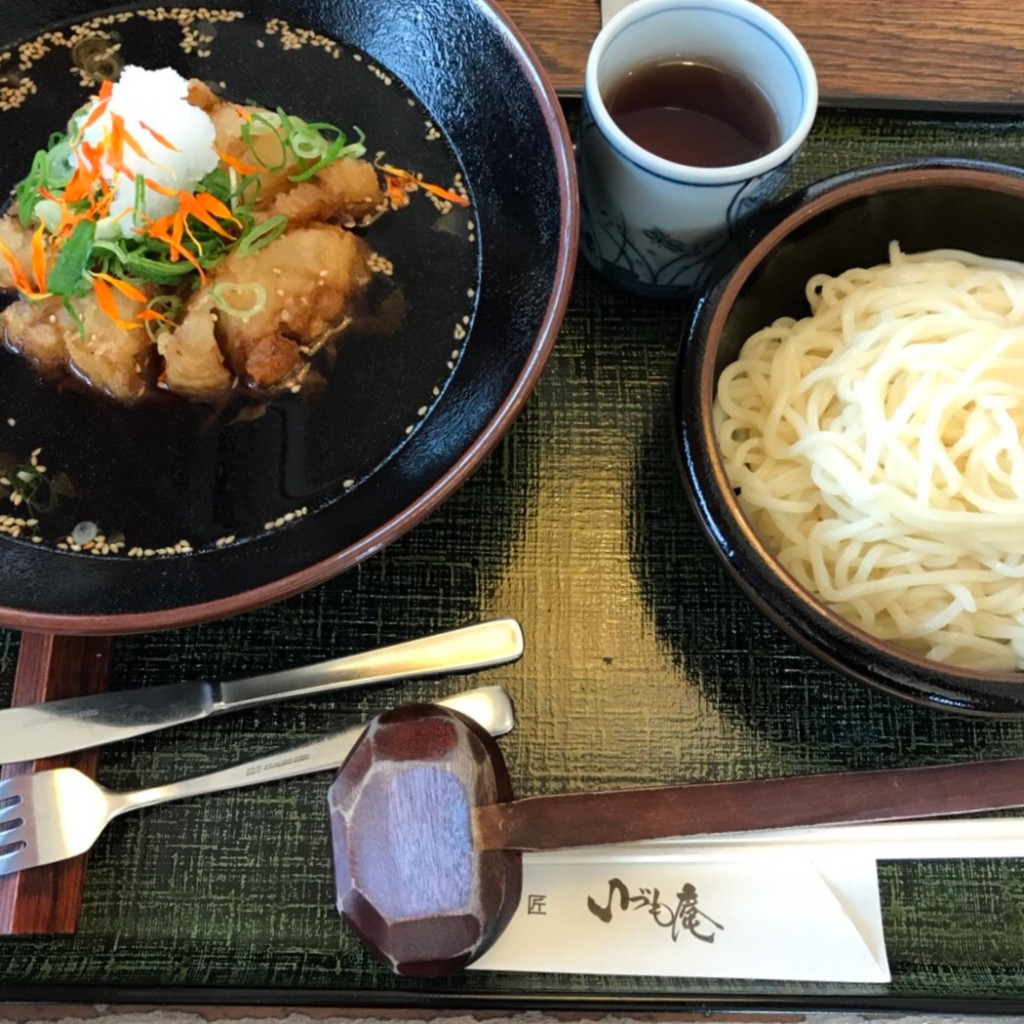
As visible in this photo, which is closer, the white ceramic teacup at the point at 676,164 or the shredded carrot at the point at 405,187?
the white ceramic teacup at the point at 676,164

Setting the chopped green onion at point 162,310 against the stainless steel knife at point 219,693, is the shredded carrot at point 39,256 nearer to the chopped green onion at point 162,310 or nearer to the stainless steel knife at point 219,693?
the chopped green onion at point 162,310

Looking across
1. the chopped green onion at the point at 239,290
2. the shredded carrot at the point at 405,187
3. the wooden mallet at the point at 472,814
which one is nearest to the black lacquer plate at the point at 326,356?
the shredded carrot at the point at 405,187

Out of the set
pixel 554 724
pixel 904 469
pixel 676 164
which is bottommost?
pixel 554 724

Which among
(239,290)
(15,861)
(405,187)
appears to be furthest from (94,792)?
(405,187)

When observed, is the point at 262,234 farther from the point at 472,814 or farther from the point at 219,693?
the point at 472,814

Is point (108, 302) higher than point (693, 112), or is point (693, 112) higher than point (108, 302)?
point (693, 112)

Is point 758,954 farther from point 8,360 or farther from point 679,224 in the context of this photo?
point 8,360

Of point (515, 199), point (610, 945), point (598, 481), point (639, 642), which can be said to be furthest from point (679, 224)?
point (610, 945)
